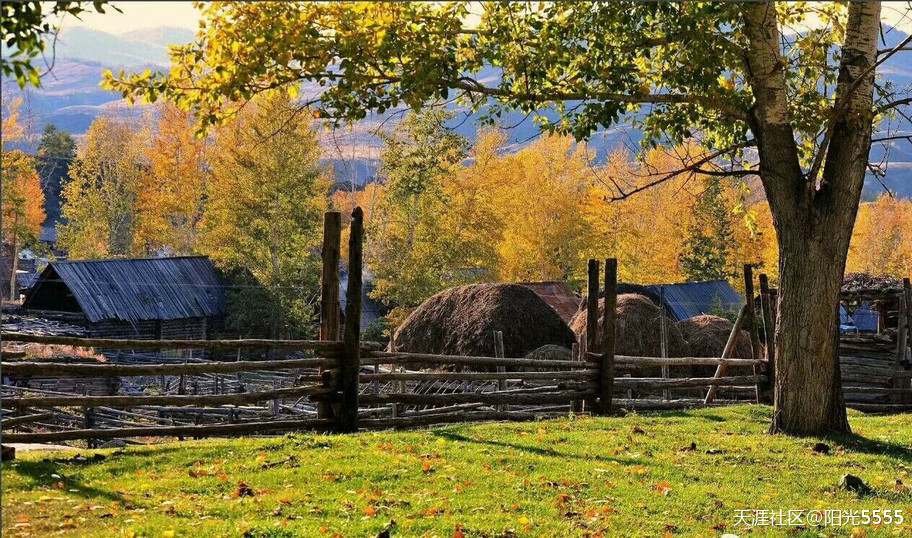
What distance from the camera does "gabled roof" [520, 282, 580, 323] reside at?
30.3 m

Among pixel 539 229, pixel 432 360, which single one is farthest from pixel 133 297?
pixel 432 360

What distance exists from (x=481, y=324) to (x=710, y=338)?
641cm

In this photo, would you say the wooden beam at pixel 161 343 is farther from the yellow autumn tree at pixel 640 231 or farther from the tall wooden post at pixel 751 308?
the yellow autumn tree at pixel 640 231

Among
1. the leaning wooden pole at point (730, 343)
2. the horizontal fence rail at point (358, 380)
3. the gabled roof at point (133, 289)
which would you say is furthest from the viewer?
the gabled roof at point (133, 289)

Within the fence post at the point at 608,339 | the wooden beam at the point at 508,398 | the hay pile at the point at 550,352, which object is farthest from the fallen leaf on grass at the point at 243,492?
the hay pile at the point at 550,352

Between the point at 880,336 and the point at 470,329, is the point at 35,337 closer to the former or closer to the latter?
the point at 470,329

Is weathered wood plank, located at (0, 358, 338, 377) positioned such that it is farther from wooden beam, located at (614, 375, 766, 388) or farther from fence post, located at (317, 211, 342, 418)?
wooden beam, located at (614, 375, 766, 388)

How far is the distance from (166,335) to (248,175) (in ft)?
23.8

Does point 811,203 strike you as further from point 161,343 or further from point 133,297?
point 133,297

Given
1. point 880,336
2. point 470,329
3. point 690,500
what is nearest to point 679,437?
point 690,500

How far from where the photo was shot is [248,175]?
39281 mm

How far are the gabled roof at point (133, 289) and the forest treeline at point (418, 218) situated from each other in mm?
1379

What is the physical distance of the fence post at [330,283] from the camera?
1012 cm

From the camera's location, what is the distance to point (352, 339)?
10.3m
